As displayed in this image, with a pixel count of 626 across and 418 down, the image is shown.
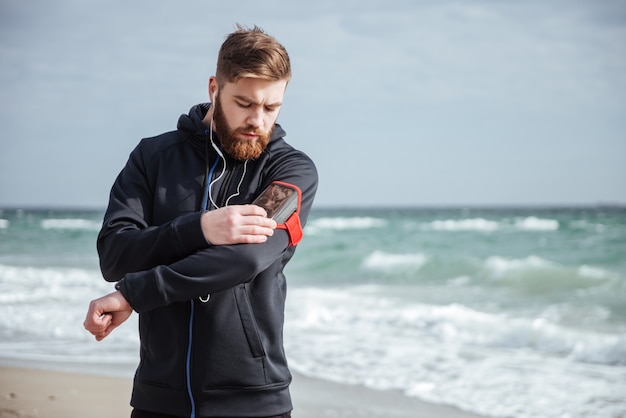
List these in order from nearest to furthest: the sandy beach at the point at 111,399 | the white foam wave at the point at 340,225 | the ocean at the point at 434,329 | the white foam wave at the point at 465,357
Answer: the sandy beach at the point at 111,399 < the white foam wave at the point at 465,357 < the ocean at the point at 434,329 < the white foam wave at the point at 340,225

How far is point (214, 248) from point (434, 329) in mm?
7240

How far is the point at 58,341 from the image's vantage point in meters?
7.78

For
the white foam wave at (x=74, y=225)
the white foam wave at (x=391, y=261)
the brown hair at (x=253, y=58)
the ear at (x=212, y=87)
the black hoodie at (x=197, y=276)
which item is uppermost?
the brown hair at (x=253, y=58)

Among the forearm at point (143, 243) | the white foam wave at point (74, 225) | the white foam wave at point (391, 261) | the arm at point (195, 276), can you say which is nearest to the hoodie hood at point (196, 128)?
the forearm at point (143, 243)

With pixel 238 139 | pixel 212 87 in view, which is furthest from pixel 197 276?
pixel 212 87

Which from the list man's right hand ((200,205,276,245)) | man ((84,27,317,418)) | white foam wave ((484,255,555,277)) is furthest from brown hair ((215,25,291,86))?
white foam wave ((484,255,555,277))

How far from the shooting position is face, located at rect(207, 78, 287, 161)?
6.42 feet

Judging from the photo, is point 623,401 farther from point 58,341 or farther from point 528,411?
point 58,341

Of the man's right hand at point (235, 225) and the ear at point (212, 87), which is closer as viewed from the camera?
the man's right hand at point (235, 225)

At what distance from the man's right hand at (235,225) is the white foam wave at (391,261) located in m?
14.9

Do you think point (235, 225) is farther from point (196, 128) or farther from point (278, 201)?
A: point (196, 128)

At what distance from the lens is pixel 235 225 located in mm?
1866

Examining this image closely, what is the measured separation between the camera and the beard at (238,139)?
2.02 m

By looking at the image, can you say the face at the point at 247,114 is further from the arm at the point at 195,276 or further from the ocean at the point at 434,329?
the ocean at the point at 434,329
